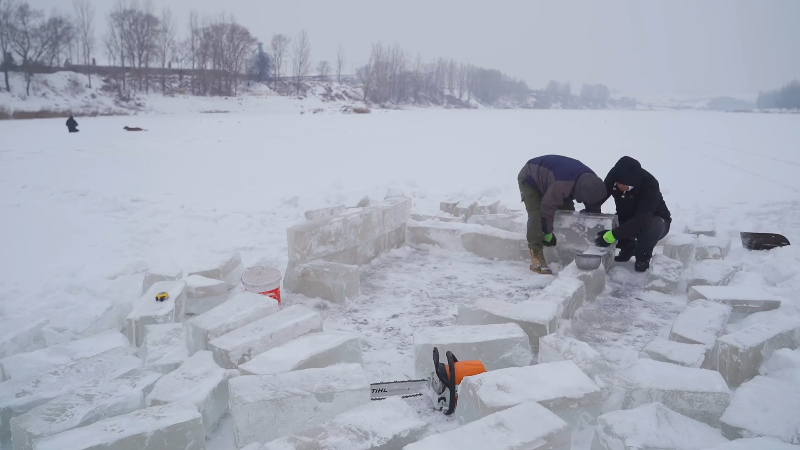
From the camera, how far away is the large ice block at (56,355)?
2.86 meters

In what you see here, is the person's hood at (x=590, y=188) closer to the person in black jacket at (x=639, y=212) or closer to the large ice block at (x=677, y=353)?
the person in black jacket at (x=639, y=212)

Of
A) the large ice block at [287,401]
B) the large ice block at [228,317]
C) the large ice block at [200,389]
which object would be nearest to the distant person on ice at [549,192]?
the large ice block at [228,317]

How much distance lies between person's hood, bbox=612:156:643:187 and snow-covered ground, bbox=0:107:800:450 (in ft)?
2.78

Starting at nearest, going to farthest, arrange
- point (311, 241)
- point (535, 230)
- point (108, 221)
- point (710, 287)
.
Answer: point (710, 287) < point (311, 241) < point (535, 230) < point (108, 221)

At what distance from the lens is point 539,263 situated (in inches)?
184

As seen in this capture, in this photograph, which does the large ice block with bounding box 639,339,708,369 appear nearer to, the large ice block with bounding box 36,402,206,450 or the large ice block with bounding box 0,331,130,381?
the large ice block with bounding box 36,402,206,450

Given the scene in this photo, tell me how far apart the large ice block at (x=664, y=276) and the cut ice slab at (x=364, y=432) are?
115 inches

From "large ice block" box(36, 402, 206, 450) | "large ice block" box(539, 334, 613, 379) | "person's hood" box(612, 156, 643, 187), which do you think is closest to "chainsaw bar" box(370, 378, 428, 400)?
"large ice block" box(539, 334, 613, 379)

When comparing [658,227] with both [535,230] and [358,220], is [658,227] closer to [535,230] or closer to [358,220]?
[535,230]

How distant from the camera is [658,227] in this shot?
4.50m

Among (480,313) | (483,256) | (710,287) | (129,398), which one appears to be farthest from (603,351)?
(129,398)

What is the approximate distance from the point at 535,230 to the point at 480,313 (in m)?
1.55

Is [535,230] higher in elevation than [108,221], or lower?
higher

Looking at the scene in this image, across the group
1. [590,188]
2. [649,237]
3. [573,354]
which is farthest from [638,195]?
[573,354]
